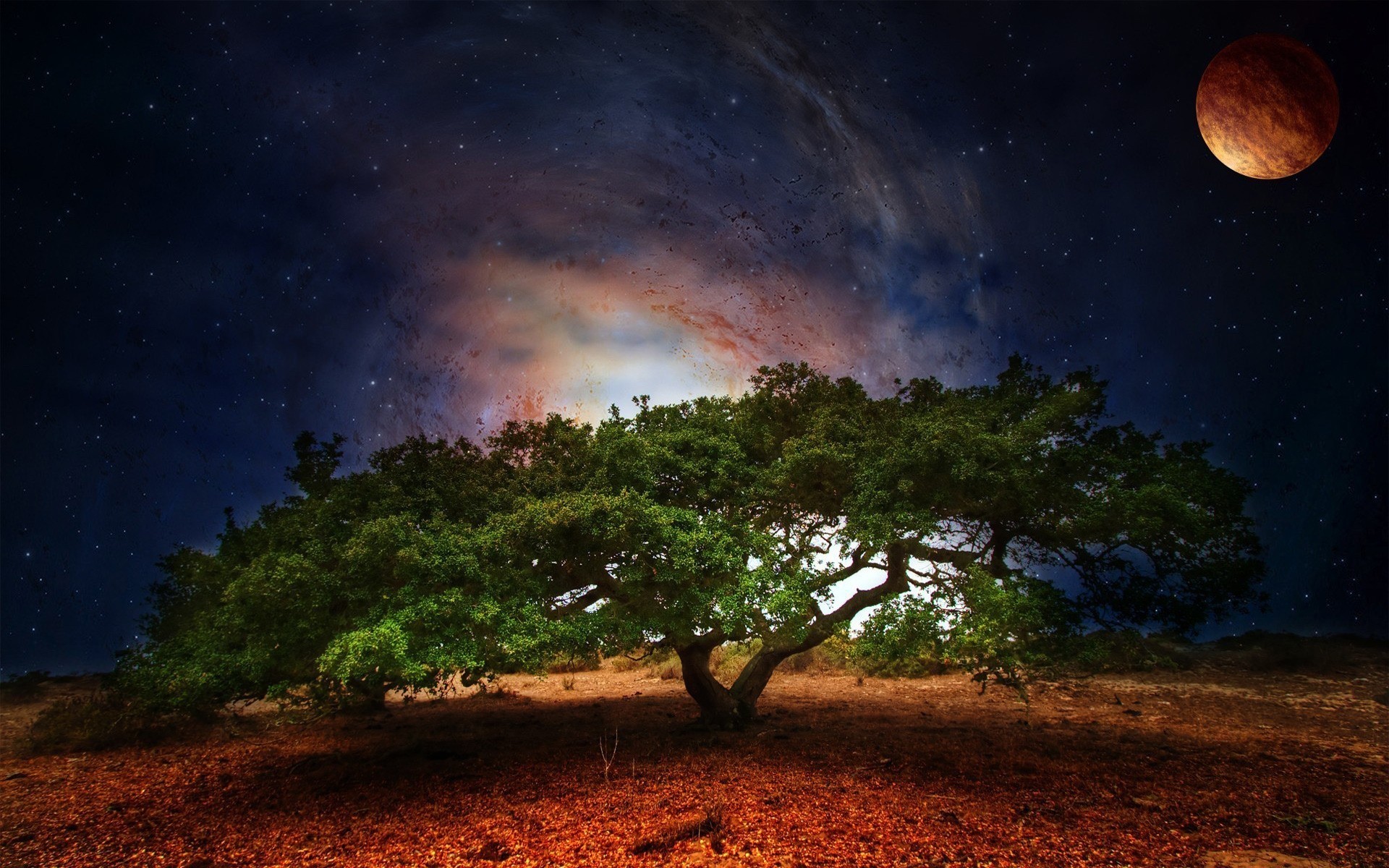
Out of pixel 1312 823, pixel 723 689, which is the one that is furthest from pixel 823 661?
pixel 1312 823

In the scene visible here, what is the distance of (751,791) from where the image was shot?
8891 mm

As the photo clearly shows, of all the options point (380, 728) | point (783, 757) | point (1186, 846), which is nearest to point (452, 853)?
point (783, 757)

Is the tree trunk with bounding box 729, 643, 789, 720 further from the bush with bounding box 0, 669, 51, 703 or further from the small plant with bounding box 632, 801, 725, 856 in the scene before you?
the bush with bounding box 0, 669, 51, 703

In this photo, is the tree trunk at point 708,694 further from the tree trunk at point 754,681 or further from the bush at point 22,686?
the bush at point 22,686

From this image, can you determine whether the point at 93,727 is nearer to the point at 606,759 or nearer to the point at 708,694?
the point at 606,759

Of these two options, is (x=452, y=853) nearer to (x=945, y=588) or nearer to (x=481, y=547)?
(x=481, y=547)

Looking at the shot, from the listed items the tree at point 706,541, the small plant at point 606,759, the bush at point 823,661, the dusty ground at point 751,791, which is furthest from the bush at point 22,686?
the bush at point 823,661

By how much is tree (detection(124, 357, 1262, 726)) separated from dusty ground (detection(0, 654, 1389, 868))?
1.94 meters

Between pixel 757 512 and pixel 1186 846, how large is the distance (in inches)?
327

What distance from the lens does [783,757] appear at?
1094 centimetres

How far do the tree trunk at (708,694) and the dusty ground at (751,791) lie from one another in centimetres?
59

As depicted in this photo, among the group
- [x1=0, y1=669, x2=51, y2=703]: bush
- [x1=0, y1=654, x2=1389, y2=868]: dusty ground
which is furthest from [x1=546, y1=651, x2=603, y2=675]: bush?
[x1=0, y1=669, x2=51, y2=703]: bush

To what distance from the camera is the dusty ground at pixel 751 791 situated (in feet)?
22.9

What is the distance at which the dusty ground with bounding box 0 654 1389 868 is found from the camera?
6.97 meters
